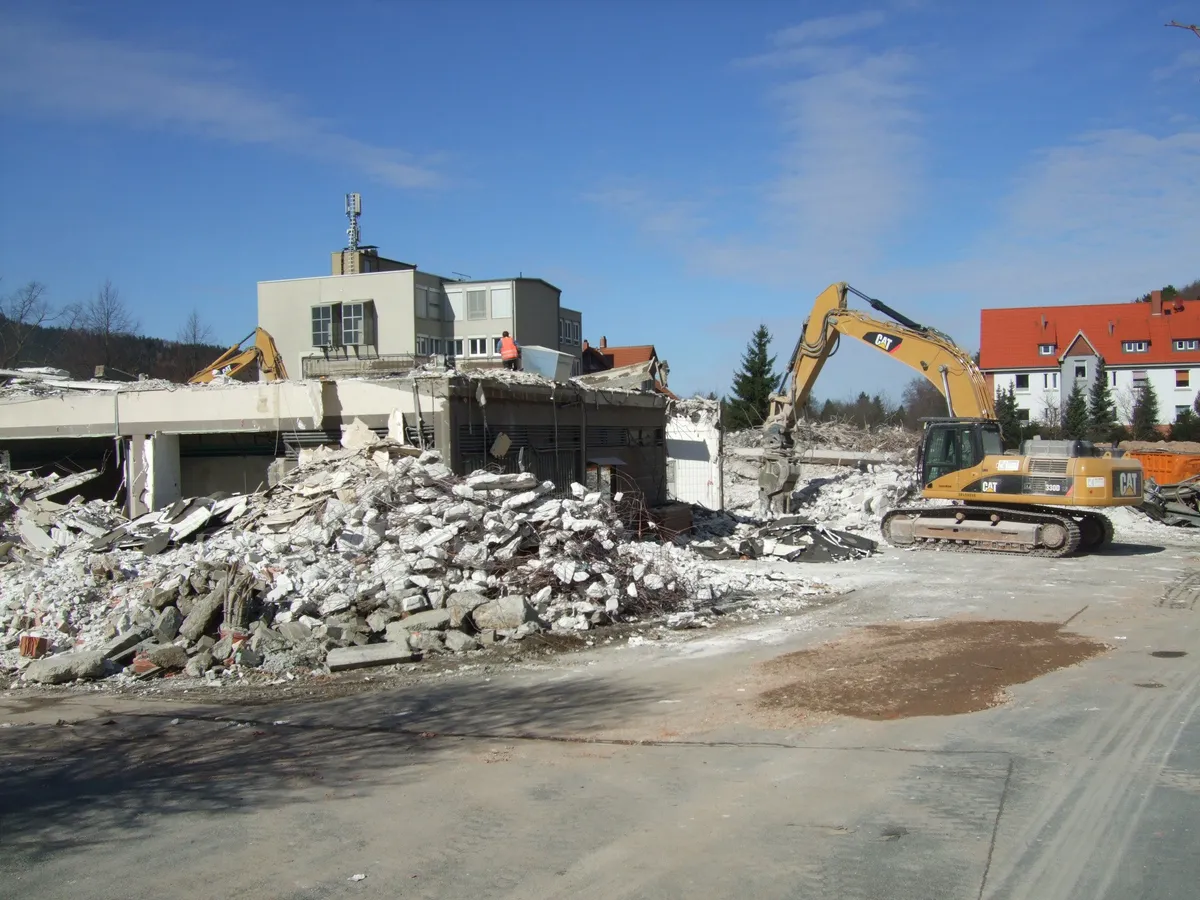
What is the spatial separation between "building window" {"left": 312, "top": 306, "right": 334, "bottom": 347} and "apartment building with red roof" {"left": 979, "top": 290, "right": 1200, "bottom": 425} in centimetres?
3653

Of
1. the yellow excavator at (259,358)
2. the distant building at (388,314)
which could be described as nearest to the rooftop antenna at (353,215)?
the distant building at (388,314)

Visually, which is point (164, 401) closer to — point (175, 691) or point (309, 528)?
point (309, 528)

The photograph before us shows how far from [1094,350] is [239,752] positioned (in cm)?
6003

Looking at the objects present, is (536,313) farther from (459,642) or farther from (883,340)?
(459,642)

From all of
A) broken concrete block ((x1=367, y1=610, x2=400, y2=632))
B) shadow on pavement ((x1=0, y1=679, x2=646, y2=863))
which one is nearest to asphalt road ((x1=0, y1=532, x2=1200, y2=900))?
shadow on pavement ((x1=0, y1=679, x2=646, y2=863))

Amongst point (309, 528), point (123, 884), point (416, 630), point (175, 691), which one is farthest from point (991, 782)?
point (309, 528)

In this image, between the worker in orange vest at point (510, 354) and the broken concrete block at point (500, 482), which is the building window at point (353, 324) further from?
the broken concrete block at point (500, 482)

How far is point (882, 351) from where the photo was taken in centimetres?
2134

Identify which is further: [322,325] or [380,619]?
[322,325]

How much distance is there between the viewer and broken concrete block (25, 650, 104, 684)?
9.75 meters

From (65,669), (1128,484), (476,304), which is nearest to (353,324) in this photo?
(476,304)

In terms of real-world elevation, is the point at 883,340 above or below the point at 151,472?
above

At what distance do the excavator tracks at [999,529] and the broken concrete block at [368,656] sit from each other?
40.0 ft

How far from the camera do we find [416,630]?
10562 millimetres
